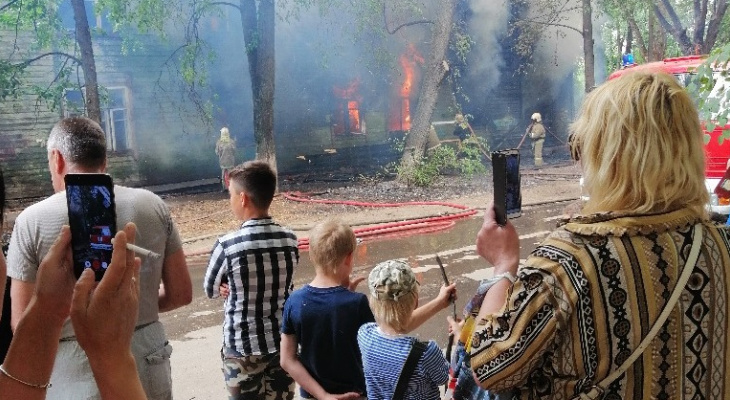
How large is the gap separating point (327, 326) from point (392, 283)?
1.34 feet

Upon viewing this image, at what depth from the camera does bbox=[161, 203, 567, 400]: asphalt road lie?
504 cm

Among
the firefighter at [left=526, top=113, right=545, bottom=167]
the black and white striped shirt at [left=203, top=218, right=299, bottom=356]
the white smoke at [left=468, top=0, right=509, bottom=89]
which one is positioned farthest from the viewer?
the white smoke at [left=468, top=0, right=509, bottom=89]

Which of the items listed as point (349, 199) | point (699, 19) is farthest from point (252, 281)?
point (699, 19)

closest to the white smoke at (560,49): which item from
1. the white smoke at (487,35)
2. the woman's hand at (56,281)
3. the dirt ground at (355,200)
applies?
the white smoke at (487,35)

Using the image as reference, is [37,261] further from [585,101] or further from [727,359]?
[727,359]

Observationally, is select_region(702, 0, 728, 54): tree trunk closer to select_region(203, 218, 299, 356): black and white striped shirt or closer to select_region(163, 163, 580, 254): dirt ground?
select_region(163, 163, 580, 254): dirt ground

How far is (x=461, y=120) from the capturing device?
20078mm

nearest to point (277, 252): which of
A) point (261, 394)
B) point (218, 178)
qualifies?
point (261, 394)

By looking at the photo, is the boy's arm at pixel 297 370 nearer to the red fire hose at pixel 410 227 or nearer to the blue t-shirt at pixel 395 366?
the blue t-shirt at pixel 395 366

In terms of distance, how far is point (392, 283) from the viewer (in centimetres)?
255

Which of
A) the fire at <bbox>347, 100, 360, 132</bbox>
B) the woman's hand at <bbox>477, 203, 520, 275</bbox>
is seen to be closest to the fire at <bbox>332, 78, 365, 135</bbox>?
the fire at <bbox>347, 100, 360, 132</bbox>

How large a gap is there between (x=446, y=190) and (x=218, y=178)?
23.5ft

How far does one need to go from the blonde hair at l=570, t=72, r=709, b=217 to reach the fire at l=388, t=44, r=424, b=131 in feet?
71.1

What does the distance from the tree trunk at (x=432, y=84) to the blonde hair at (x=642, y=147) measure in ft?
50.1
